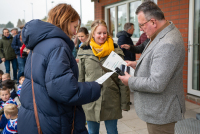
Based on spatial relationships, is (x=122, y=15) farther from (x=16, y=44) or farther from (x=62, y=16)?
(x=62, y=16)

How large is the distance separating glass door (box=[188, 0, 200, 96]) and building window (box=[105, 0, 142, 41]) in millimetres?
2518

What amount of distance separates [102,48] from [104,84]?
1.44 feet

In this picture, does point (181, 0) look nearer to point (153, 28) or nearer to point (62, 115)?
point (153, 28)

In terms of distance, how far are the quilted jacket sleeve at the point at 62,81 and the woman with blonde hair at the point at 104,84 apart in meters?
1.06

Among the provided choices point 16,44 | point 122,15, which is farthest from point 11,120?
point 122,15

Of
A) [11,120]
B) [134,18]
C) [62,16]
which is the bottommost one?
[11,120]

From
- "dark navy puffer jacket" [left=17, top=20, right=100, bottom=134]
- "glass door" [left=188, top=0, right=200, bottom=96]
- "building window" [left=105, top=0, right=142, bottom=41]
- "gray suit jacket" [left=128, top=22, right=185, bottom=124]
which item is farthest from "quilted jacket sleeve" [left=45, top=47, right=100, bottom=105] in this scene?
"building window" [left=105, top=0, right=142, bottom=41]

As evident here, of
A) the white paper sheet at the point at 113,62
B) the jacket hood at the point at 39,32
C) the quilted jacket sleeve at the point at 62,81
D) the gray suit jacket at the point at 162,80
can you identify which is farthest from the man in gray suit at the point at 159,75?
the jacket hood at the point at 39,32

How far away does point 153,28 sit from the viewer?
6.21 feet

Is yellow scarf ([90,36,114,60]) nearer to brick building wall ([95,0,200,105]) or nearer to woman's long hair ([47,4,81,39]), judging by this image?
woman's long hair ([47,4,81,39])

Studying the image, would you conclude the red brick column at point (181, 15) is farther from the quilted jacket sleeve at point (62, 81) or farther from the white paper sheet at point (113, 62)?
the quilted jacket sleeve at point (62, 81)

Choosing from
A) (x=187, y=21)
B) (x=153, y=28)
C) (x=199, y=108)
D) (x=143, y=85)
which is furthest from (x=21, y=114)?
(x=187, y=21)

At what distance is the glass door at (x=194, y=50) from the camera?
4871 millimetres

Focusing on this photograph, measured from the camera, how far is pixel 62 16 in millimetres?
1658
